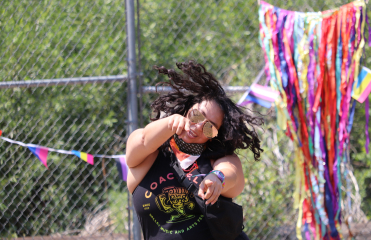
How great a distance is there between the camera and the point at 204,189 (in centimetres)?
134

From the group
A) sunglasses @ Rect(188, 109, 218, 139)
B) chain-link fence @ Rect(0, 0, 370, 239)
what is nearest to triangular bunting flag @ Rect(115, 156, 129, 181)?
chain-link fence @ Rect(0, 0, 370, 239)

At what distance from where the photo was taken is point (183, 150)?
164 centimetres

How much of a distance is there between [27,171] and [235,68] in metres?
2.52

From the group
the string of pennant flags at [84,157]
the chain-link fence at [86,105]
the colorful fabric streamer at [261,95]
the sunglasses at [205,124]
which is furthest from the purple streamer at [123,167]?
the sunglasses at [205,124]

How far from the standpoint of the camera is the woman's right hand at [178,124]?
129 centimetres

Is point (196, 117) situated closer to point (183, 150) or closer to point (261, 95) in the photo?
point (183, 150)

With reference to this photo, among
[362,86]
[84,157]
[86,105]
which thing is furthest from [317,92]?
[86,105]

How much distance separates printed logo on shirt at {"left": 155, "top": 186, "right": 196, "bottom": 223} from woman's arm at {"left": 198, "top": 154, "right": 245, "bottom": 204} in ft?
0.51

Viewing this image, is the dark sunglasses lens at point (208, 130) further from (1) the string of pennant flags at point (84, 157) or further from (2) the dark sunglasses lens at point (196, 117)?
(1) the string of pennant flags at point (84, 157)

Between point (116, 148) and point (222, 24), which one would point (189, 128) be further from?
point (222, 24)

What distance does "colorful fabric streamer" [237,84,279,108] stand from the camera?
256 centimetres

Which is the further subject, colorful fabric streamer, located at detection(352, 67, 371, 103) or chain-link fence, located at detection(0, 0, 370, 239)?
chain-link fence, located at detection(0, 0, 370, 239)

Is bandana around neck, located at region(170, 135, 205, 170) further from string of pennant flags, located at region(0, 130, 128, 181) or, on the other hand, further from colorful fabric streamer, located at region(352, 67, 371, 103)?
colorful fabric streamer, located at region(352, 67, 371, 103)

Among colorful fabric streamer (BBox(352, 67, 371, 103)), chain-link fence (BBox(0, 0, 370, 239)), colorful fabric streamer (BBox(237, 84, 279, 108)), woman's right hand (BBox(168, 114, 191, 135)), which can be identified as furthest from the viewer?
chain-link fence (BBox(0, 0, 370, 239))
